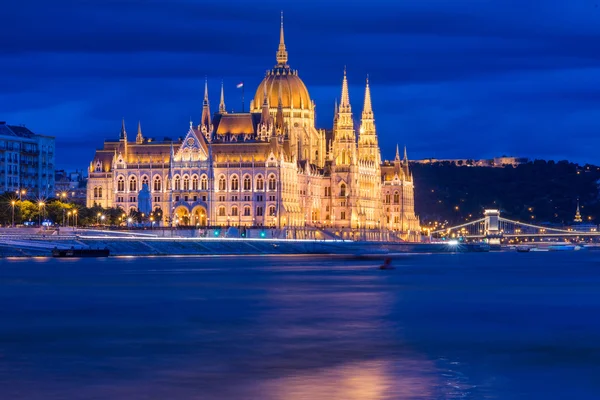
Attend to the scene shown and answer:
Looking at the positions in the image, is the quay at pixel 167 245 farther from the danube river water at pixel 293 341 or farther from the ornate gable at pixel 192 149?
the danube river water at pixel 293 341

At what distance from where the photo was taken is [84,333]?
46969mm

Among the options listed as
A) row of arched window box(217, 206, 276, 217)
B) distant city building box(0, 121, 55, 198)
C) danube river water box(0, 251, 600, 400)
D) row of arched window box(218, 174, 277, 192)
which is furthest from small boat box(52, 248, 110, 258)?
row of arched window box(218, 174, 277, 192)

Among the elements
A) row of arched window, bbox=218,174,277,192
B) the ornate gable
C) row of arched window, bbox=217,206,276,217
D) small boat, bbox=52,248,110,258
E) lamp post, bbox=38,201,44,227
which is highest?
the ornate gable

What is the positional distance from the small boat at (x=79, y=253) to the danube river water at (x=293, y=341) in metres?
49.1

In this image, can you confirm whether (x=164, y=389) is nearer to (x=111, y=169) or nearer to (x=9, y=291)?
(x=9, y=291)

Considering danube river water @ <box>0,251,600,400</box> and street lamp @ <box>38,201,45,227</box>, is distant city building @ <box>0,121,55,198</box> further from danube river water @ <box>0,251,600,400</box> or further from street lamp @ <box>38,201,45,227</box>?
danube river water @ <box>0,251,600,400</box>

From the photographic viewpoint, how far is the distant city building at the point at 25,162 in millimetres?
180250

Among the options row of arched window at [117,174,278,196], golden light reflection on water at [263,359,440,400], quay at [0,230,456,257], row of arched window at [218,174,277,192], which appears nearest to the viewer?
golden light reflection on water at [263,359,440,400]

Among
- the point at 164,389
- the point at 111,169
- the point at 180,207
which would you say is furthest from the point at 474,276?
the point at 111,169

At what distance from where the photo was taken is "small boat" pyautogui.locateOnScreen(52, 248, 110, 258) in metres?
128

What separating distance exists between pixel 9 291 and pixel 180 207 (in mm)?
119757

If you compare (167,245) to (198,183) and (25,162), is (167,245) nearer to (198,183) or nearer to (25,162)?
(198,183)

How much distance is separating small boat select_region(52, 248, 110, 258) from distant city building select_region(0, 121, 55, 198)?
43589mm

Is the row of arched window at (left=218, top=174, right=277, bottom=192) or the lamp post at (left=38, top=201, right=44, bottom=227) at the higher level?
the row of arched window at (left=218, top=174, right=277, bottom=192)
